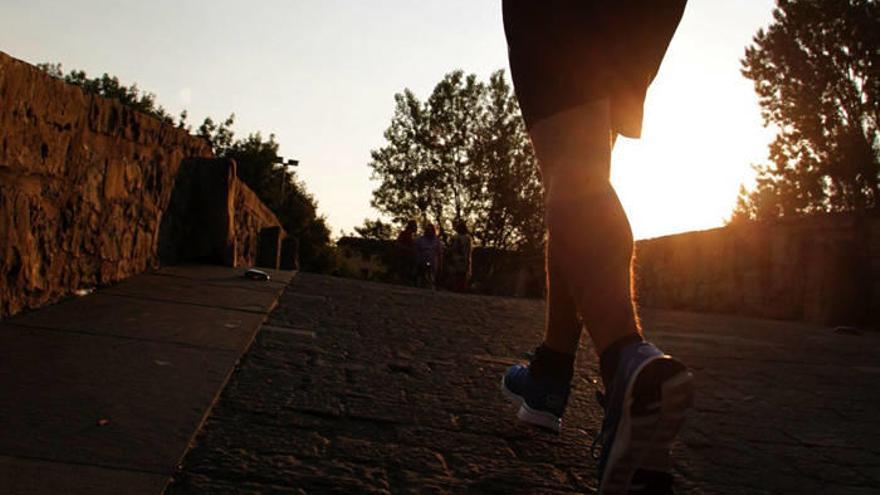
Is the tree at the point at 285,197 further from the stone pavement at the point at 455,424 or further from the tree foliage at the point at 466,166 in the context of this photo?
the stone pavement at the point at 455,424

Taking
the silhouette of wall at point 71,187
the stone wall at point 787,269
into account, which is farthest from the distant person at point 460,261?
the silhouette of wall at point 71,187

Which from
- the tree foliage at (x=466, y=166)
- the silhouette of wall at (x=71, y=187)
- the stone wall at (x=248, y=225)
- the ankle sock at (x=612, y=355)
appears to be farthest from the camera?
the tree foliage at (x=466, y=166)

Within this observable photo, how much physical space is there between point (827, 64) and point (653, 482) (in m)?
22.9

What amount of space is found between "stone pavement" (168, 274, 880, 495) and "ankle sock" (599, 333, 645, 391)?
1.62 ft

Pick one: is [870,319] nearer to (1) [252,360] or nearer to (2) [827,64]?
(1) [252,360]

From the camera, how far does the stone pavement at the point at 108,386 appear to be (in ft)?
5.15

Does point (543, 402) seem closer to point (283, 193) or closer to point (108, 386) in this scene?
point (108, 386)

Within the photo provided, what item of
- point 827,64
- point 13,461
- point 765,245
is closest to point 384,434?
point 13,461

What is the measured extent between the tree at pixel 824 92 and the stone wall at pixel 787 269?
12.5 meters

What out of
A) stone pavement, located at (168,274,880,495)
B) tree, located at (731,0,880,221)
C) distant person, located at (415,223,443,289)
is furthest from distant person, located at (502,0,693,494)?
tree, located at (731,0,880,221)

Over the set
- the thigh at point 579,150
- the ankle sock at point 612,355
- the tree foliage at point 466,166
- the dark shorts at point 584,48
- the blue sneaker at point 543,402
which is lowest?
the blue sneaker at point 543,402

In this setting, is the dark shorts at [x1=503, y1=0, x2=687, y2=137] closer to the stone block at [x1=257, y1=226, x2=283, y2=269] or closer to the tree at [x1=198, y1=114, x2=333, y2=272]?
the stone block at [x1=257, y1=226, x2=283, y2=269]

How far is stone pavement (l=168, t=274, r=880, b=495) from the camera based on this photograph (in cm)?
181

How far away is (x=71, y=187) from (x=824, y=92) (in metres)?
21.9
